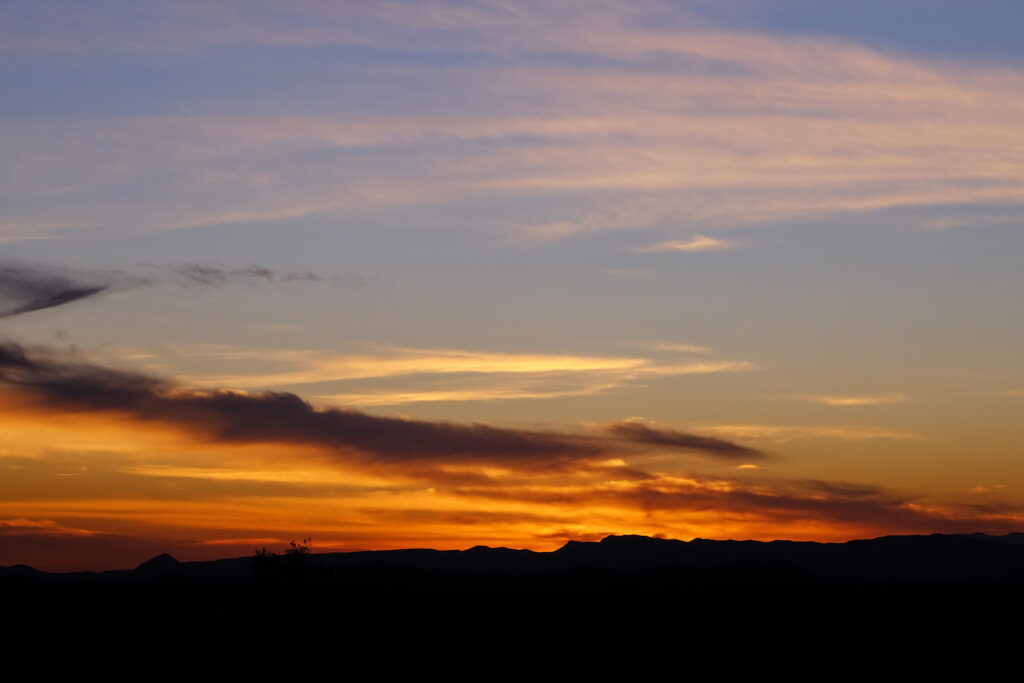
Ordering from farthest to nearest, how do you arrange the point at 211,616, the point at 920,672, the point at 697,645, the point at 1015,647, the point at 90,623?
the point at 211,616 → the point at 90,623 → the point at 697,645 → the point at 1015,647 → the point at 920,672

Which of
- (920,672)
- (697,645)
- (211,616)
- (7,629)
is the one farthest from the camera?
(211,616)

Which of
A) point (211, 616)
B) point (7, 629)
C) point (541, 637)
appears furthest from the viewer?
point (211, 616)

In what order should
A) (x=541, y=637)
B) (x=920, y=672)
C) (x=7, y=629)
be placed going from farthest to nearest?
(x=7, y=629) < (x=541, y=637) < (x=920, y=672)

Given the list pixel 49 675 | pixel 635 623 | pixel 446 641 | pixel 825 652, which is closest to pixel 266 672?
pixel 49 675

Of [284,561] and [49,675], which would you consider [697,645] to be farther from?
[49,675]

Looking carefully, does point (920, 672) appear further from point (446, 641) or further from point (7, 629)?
point (7, 629)

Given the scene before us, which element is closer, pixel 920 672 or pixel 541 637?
pixel 920 672

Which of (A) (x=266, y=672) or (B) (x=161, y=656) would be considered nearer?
(A) (x=266, y=672)

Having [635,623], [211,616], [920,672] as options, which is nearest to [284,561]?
[211,616]

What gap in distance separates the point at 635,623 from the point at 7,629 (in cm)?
9140

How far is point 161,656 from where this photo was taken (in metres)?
133

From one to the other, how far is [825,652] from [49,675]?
82.7 m

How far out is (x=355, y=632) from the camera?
519 ft

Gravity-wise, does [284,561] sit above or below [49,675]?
above
